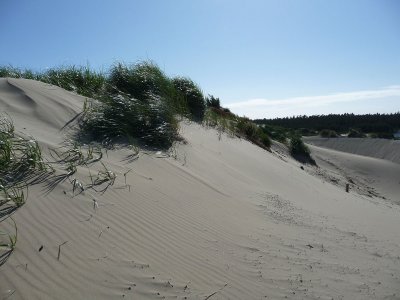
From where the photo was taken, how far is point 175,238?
4.45m

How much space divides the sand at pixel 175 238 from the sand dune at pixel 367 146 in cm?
1890

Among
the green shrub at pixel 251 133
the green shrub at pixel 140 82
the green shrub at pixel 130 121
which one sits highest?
the green shrub at pixel 140 82

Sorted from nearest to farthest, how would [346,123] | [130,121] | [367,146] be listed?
[130,121], [367,146], [346,123]

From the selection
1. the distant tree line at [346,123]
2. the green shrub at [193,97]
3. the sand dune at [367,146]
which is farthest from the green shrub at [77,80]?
the distant tree line at [346,123]

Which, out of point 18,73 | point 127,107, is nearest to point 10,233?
point 127,107

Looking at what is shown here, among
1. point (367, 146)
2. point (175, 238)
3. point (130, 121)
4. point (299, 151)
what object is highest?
point (130, 121)

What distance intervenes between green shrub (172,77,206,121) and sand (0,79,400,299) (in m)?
4.09

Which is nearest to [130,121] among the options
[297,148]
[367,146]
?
[297,148]

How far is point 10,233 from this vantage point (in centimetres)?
364

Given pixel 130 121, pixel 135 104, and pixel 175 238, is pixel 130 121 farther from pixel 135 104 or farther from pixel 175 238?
pixel 175 238

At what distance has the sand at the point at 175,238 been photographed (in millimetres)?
3488

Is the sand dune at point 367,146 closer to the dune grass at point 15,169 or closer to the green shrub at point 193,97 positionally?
the green shrub at point 193,97

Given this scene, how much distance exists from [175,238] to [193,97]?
25.4 ft

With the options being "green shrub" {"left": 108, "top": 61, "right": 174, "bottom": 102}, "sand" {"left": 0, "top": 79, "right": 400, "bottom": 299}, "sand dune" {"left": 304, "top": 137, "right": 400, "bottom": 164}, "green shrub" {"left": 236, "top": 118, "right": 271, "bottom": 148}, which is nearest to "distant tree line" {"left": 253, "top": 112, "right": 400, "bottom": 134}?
"sand dune" {"left": 304, "top": 137, "right": 400, "bottom": 164}
